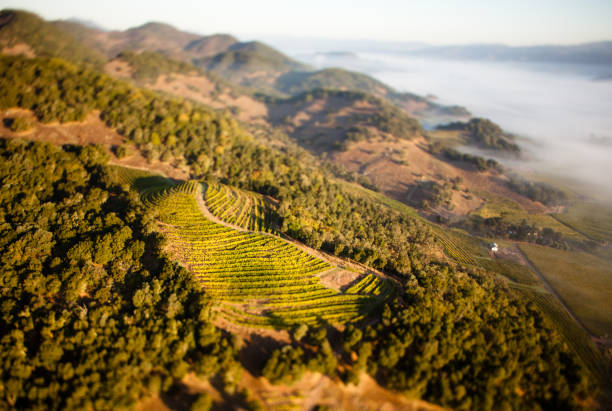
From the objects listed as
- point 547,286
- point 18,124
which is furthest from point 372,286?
point 18,124

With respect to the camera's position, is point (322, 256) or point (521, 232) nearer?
point (322, 256)

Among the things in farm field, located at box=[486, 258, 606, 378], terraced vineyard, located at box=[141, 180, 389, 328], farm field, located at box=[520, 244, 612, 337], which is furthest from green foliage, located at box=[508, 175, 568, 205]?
terraced vineyard, located at box=[141, 180, 389, 328]

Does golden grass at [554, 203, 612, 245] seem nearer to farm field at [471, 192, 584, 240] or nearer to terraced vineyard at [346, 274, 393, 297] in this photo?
farm field at [471, 192, 584, 240]

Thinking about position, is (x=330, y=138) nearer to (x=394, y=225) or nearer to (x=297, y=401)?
(x=394, y=225)

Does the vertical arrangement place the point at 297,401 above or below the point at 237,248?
below

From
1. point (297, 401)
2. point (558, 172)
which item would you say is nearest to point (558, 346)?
point (297, 401)

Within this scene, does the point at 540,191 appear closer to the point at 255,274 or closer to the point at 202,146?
the point at 255,274
